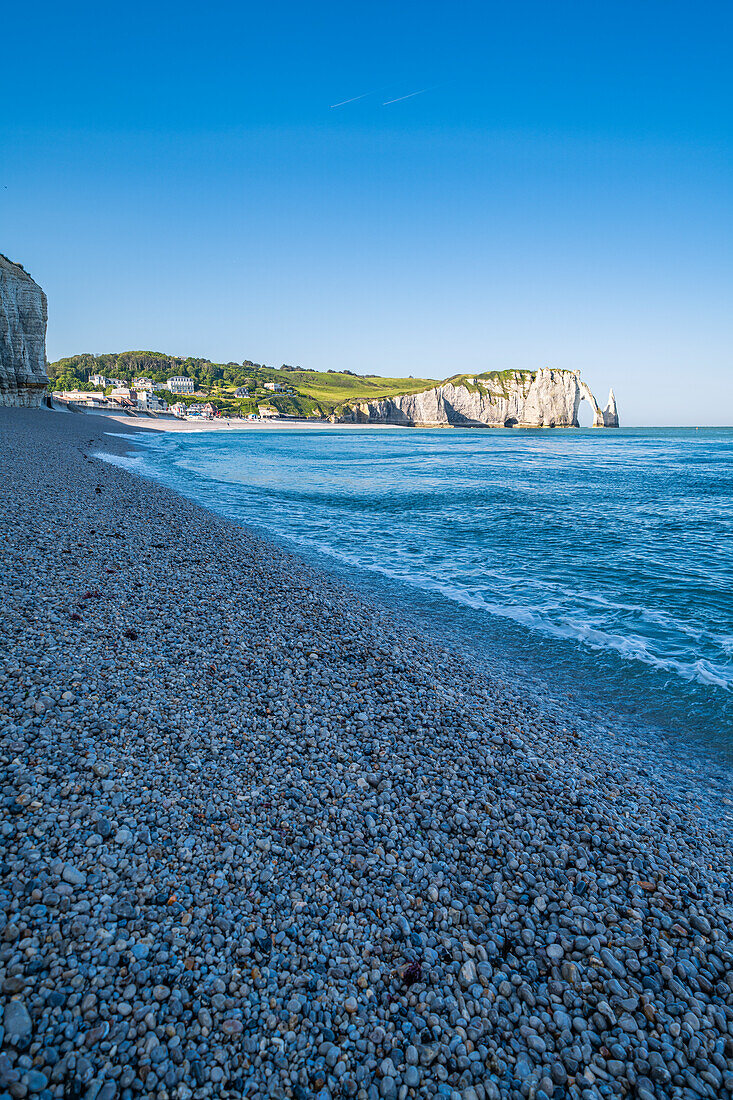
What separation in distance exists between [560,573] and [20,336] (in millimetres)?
62935

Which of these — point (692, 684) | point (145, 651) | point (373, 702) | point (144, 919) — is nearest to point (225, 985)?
point (144, 919)

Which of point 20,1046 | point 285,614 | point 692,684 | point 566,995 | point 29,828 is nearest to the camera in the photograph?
point 20,1046

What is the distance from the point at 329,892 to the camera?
4359mm

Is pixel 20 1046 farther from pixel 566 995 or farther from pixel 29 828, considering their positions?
pixel 566 995

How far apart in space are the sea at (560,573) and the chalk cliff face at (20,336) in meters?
29.9

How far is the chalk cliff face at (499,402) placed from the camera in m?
→ 165

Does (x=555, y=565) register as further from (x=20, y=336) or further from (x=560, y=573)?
(x=20, y=336)

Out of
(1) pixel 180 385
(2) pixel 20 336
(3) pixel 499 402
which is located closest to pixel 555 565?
(2) pixel 20 336

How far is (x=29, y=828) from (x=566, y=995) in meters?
4.64

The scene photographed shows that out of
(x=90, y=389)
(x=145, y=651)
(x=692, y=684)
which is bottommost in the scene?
(x=692, y=684)

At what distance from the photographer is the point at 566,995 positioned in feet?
12.3

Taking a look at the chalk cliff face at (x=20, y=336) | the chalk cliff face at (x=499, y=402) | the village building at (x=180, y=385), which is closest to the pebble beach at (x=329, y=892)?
the chalk cliff face at (x=20, y=336)

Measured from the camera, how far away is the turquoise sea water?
382 inches

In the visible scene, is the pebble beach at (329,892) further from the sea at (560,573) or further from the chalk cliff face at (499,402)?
the chalk cliff face at (499,402)
